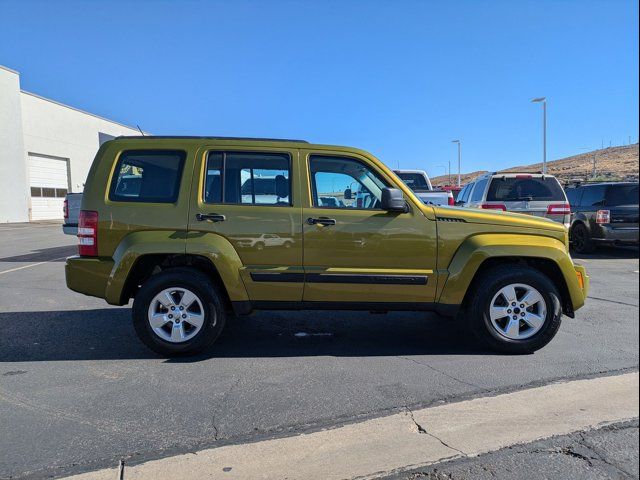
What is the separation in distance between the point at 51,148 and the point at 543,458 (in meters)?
33.9

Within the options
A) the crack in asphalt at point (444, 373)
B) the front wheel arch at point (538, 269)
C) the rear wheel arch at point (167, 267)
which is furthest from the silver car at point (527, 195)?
the rear wheel arch at point (167, 267)

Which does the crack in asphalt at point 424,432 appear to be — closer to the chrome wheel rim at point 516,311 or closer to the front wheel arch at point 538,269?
the chrome wheel rim at point 516,311

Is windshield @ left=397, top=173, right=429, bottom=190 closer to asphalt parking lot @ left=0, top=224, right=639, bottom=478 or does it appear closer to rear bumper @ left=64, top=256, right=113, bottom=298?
asphalt parking lot @ left=0, top=224, right=639, bottom=478

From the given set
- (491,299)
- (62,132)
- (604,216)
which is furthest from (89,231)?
(62,132)

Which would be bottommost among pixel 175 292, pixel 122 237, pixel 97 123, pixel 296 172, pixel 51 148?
pixel 175 292

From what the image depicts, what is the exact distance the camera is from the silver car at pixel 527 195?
9133 millimetres

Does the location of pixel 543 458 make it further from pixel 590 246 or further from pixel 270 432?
pixel 590 246

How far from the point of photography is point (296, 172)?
4516mm

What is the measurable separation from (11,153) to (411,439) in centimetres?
3039

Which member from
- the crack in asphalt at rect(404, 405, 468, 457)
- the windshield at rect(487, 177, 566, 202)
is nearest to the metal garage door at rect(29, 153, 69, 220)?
the windshield at rect(487, 177, 566, 202)

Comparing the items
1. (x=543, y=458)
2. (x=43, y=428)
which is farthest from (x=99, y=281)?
(x=543, y=458)

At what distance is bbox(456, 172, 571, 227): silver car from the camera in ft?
30.0

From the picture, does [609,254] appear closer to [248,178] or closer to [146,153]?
[248,178]

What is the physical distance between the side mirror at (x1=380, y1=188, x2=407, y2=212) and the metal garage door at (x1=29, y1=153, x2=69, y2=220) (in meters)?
30.3
